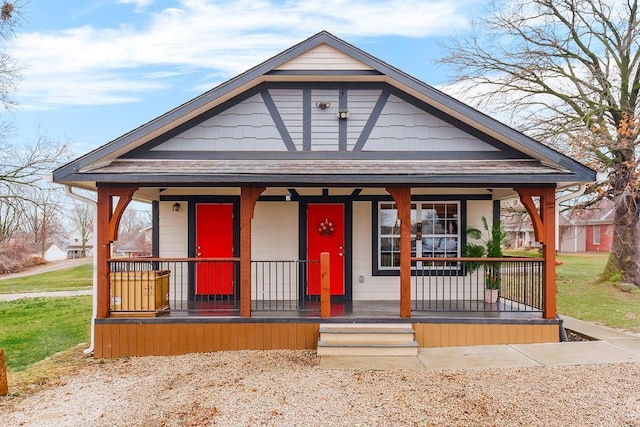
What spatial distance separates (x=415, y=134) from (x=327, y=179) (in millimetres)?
2066

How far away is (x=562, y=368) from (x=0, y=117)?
18438 millimetres

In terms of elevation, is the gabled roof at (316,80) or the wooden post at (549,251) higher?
the gabled roof at (316,80)

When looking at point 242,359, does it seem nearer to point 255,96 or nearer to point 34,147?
point 255,96

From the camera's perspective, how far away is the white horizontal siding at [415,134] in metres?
8.53

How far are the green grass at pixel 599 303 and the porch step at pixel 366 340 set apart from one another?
513 centimetres

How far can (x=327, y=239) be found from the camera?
10.1 metres

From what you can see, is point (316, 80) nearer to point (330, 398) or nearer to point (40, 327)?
point (330, 398)

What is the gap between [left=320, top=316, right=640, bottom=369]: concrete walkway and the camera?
6602 mm

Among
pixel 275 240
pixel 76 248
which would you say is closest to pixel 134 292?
pixel 275 240

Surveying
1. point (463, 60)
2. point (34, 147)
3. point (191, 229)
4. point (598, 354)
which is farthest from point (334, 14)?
point (598, 354)

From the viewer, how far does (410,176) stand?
24.8 feet

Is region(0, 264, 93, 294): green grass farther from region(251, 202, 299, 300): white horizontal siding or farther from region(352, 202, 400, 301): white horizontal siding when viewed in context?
region(352, 202, 400, 301): white horizontal siding

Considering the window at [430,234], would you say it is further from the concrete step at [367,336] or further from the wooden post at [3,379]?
the wooden post at [3,379]

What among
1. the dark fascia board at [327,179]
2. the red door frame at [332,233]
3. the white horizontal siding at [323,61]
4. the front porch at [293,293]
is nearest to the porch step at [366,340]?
the front porch at [293,293]
